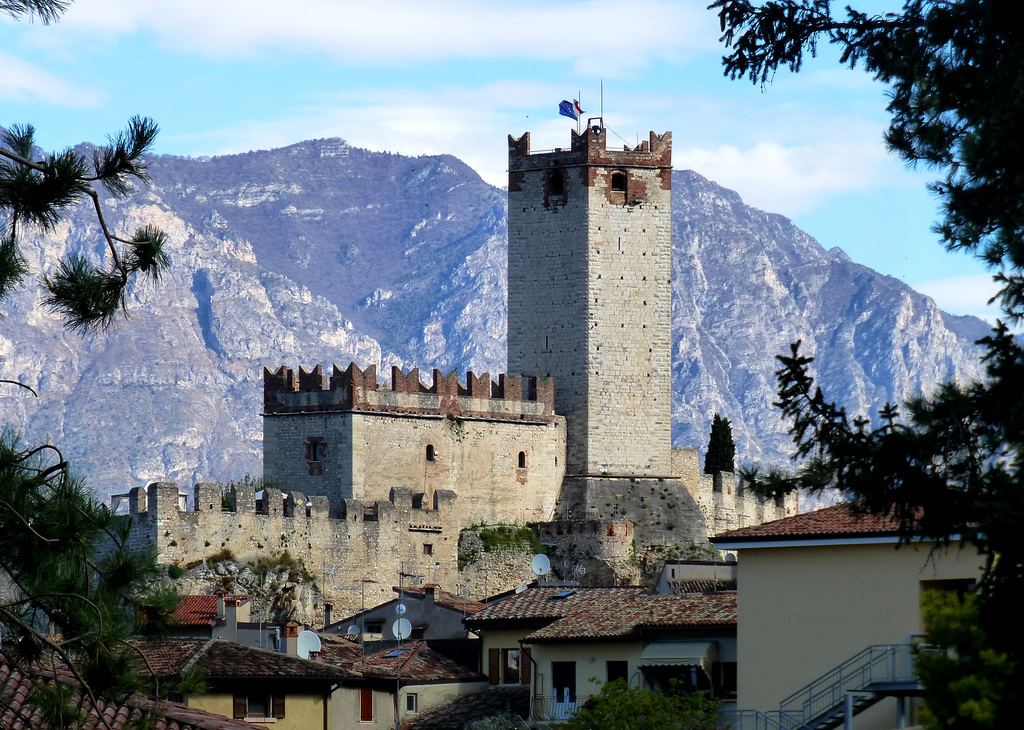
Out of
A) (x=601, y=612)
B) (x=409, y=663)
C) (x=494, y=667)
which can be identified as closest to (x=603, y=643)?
(x=601, y=612)

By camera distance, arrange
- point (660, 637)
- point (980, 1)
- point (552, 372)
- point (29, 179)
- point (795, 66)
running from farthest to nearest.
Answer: point (552, 372) < point (660, 637) < point (795, 66) < point (980, 1) < point (29, 179)

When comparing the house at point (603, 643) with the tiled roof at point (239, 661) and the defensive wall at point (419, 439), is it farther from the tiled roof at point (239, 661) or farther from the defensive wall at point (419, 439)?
the defensive wall at point (419, 439)

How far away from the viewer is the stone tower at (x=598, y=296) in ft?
208

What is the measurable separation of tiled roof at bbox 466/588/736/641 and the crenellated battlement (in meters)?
17.7

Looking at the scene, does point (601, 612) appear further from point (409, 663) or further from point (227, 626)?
point (227, 626)

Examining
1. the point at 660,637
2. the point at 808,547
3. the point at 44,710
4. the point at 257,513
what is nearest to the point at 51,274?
the point at 44,710

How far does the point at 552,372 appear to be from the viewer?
6384 cm

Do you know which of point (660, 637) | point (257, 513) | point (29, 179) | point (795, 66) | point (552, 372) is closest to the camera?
point (29, 179)

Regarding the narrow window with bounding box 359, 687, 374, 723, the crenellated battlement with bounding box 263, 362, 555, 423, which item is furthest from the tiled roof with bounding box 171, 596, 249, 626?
the crenellated battlement with bounding box 263, 362, 555, 423

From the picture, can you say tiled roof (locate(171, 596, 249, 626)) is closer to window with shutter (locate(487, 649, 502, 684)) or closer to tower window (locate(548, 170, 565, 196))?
window with shutter (locate(487, 649, 502, 684))

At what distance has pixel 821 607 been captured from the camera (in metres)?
28.2

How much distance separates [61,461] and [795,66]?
23.0 ft

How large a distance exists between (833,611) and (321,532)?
29.9 meters

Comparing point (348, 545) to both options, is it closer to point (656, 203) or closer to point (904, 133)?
point (656, 203)
